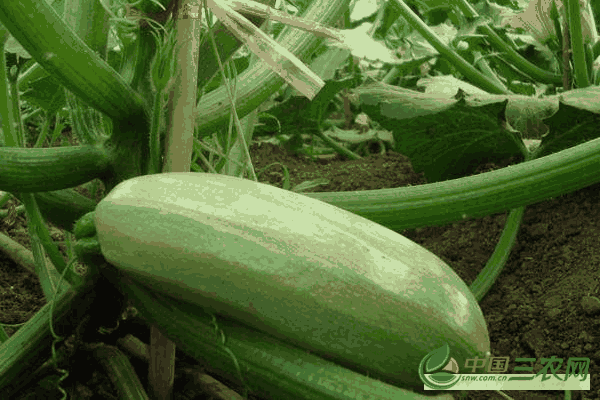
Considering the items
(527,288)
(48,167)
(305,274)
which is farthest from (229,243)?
(527,288)

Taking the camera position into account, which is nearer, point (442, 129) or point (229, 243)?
point (229, 243)

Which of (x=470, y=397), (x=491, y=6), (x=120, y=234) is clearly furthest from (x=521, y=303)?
(x=491, y=6)

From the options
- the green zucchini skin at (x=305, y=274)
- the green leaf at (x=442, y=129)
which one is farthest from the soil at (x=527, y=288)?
the green zucchini skin at (x=305, y=274)

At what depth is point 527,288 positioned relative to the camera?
150 centimetres

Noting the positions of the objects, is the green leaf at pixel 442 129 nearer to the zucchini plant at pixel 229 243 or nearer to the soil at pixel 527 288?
the soil at pixel 527 288

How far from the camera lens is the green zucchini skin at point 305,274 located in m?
0.80

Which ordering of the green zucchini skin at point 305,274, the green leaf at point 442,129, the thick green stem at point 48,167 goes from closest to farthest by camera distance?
1. the green zucchini skin at point 305,274
2. the thick green stem at point 48,167
3. the green leaf at point 442,129

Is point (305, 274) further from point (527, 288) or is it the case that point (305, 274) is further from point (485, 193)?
point (527, 288)

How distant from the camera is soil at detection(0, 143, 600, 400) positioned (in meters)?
1.19

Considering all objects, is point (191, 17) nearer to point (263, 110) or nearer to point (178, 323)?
point (178, 323)

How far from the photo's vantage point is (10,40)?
4.78ft

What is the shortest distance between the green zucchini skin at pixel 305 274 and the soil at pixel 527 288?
29 cm

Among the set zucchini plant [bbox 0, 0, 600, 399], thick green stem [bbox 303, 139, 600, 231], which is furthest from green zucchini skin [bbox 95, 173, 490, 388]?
thick green stem [bbox 303, 139, 600, 231]

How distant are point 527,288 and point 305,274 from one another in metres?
0.86
